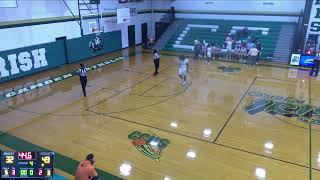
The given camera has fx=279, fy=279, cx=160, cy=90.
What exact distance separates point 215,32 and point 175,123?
12977mm

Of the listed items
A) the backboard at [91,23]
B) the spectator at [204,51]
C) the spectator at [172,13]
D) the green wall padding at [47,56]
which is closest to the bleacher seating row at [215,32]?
the spectator at [172,13]

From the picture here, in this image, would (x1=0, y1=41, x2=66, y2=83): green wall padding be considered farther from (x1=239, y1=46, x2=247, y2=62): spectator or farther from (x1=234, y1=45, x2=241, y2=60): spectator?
(x1=239, y1=46, x2=247, y2=62): spectator

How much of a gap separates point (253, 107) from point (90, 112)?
237 inches

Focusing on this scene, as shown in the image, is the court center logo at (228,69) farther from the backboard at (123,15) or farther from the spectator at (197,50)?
the backboard at (123,15)

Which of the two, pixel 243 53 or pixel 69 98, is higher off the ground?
pixel 243 53

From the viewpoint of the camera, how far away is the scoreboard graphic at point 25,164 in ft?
17.6

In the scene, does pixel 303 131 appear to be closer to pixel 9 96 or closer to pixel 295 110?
pixel 295 110

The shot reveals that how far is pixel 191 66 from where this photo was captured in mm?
16344

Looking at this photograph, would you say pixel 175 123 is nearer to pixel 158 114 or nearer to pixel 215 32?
pixel 158 114

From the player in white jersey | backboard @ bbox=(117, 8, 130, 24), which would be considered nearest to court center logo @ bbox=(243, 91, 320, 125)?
the player in white jersey

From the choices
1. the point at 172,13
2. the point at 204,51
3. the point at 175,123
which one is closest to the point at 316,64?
the point at 204,51

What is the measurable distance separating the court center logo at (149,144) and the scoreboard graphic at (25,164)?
8.88 ft

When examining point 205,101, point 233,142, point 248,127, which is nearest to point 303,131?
point 248,127

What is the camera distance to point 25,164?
5398 mm
